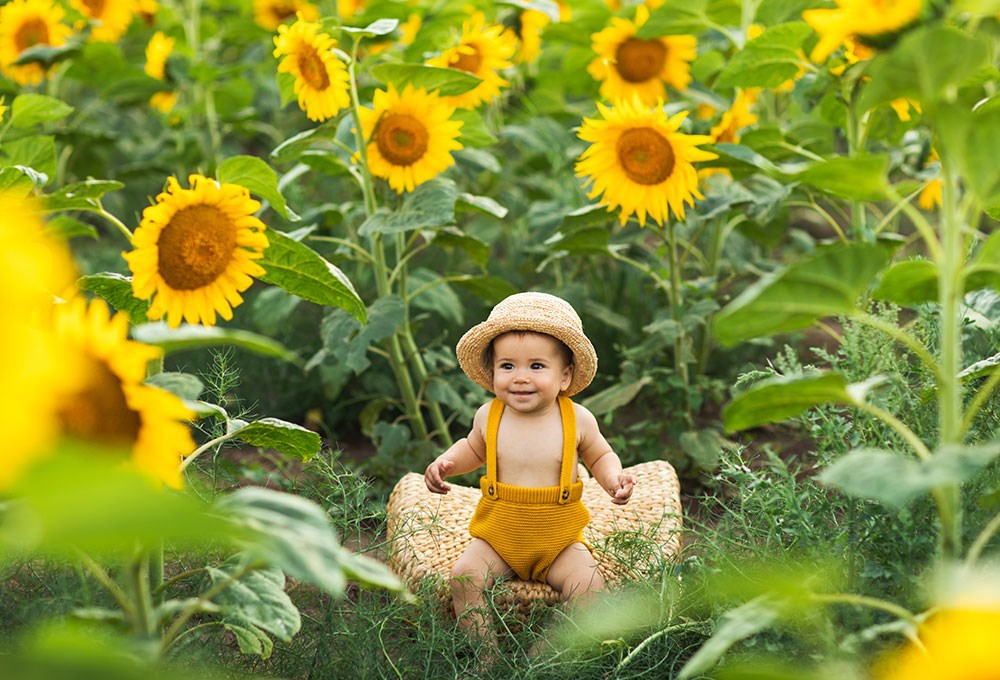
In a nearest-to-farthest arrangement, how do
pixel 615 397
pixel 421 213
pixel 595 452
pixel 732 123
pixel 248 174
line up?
1. pixel 248 174
2. pixel 595 452
3. pixel 421 213
4. pixel 615 397
5. pixel 732 123

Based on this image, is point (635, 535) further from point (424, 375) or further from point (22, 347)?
point (22, 347)

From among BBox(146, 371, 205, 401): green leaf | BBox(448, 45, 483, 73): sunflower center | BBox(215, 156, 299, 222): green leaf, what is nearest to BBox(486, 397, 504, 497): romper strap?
BBox(215, 156, 299, 222): green leaf

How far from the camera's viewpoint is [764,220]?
9.79 feet

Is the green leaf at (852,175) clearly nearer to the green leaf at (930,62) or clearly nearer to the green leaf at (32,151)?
the green leaf at (930,62)

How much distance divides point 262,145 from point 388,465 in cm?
314

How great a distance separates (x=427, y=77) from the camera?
2779 millimetres

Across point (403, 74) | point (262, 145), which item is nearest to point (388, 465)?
point (403, 74)

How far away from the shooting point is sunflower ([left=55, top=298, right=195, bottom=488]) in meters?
1.31

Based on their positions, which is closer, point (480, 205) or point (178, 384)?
point (178, 384)

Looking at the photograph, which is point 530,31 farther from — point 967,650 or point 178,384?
point 967,650

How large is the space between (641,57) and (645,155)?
956 mm

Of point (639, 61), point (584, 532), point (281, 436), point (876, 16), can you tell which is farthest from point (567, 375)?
point (639, 61)

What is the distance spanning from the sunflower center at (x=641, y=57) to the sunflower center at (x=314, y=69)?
49.0 inches

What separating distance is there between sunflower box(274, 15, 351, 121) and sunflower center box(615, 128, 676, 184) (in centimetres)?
68
